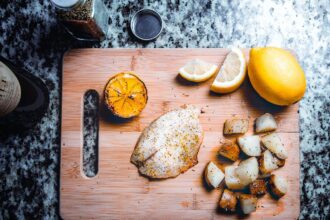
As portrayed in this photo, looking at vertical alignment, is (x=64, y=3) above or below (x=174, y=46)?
above

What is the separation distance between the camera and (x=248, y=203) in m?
1.38

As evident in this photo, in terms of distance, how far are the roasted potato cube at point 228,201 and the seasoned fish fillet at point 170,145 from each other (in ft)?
0.55

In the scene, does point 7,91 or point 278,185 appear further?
point 278,185

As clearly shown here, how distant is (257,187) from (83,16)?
91 centimetres

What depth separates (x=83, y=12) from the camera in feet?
4.27

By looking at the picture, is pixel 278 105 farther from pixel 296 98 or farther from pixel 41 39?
pixel 41 39

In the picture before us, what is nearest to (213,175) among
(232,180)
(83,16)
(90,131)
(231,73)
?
(232,180)

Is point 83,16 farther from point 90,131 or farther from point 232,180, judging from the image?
point 232,180

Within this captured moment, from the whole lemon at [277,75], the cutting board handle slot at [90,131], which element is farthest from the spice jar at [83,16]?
the whole lemon at [277,75]

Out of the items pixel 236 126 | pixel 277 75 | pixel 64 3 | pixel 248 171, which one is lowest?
pixel 248 171

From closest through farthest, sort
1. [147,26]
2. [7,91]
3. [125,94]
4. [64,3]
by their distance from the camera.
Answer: [7,91], [64,3], [125,94], [147,26]

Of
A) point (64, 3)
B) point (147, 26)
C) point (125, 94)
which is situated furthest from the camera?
point (147, 26)

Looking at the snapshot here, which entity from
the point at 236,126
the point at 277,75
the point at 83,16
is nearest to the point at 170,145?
the point at 236,126

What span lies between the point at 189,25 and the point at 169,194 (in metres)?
0.70
